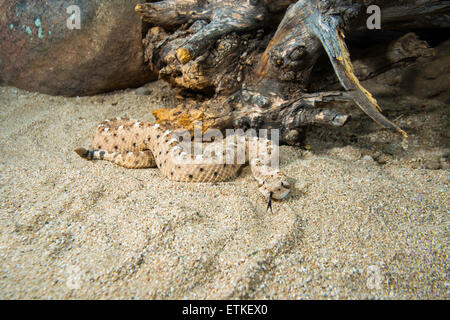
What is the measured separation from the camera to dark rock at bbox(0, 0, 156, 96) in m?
5.05

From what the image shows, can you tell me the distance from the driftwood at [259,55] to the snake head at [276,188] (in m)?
1.10

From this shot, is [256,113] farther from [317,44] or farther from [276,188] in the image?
[276,188]

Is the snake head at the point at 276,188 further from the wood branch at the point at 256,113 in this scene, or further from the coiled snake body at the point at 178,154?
the wood branch at the point at 256,113

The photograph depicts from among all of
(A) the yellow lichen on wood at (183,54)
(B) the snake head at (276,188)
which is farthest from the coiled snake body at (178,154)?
(A) the yellow lichen on wood at (183,54)

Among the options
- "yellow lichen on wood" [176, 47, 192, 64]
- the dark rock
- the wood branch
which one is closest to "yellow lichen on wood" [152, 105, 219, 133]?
the wood branch

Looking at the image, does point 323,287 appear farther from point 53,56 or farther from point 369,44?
point 53,56

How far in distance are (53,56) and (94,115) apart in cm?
133

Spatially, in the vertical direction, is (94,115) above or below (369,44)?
below

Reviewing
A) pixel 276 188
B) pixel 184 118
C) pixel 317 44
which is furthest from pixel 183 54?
pixel 276 188

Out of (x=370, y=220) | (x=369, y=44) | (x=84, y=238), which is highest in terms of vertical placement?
(x=369, y=44)

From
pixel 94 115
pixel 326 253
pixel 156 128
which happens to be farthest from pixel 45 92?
pixel 326 253

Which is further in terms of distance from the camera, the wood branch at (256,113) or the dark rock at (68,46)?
the dark rock at (68,46)

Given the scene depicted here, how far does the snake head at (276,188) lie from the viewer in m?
3.02
